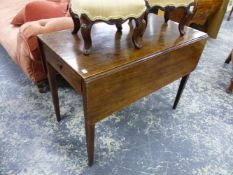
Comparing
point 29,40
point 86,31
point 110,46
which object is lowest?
point 29,40

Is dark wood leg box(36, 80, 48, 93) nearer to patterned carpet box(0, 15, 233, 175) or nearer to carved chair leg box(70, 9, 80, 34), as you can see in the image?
patterned carpet box(0, 15, 233, 175)

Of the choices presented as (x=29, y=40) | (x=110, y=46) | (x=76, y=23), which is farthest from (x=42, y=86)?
(x=110, y=46)

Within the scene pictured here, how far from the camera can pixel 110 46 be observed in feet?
3.42

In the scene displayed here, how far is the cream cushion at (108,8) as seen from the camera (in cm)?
85

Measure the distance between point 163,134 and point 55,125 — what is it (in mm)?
790

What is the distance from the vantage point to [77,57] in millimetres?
935

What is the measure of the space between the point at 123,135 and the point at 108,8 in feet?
2.89

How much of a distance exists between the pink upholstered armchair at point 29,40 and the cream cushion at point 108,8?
473 mm

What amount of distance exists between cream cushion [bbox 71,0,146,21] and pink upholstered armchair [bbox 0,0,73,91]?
473 mm

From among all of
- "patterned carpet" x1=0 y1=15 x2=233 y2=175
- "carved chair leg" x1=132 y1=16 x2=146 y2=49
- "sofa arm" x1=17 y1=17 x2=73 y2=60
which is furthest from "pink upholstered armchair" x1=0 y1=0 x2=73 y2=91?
"carved chair leg" x1=132 y1=16 x2=146 y2=49

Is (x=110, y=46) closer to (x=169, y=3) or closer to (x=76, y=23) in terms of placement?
(x=76, y=23)

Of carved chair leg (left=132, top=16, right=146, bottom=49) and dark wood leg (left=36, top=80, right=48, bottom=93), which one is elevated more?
carved chair leg (left=132, top=16, right=146, bottom=49)

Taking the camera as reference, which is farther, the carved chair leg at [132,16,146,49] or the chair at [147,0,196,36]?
the chair at [147,0,196,36]

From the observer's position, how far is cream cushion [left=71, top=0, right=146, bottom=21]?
85 cm
